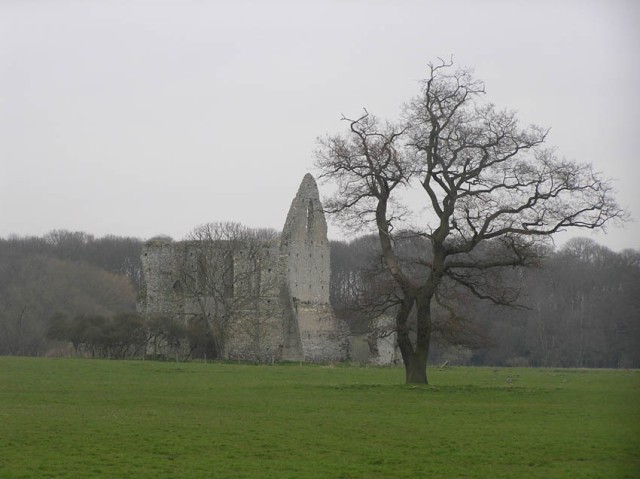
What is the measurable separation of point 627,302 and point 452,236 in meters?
40.4

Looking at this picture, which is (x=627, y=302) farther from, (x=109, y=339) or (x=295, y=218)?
(x=109, y=339)

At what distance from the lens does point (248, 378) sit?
34094 millimetres

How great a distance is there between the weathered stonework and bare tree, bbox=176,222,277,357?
62mm

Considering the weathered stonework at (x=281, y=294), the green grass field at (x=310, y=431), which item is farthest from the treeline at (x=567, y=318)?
the green grass field at (x=310, y=431)

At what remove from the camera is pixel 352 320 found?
51406 millimetres

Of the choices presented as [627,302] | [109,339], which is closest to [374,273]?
[109,339]

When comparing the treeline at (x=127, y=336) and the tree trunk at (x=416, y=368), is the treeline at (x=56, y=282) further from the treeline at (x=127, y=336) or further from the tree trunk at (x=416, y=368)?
the tree trunk at (x=416, y=368)

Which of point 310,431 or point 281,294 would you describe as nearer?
point 310,431

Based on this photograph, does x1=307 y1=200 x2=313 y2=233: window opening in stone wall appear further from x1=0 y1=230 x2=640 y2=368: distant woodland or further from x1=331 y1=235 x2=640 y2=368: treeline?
x1=331 y1=235 x2=640 y2=368: treeline

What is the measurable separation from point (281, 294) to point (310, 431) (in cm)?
4128

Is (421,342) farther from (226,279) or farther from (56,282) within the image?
(56,282)

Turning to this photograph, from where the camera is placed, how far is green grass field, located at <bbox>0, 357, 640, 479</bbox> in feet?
48.4

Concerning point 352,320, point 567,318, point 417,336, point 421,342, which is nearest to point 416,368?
point 421,342

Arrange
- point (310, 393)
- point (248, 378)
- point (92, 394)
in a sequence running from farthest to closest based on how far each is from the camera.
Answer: point (248, 378) → point (310, 393) → point (92, 394)
